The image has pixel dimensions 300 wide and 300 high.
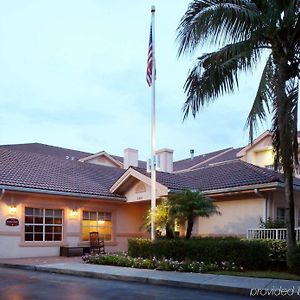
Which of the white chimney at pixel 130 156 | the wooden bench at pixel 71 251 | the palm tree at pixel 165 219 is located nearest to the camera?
the palm tree at pixel 165 219

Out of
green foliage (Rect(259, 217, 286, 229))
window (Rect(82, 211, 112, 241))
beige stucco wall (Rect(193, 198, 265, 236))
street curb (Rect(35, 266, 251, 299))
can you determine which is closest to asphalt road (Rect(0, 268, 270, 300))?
street curb (Rect(35, 266, 251, 299))

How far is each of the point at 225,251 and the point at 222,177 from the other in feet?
26.2

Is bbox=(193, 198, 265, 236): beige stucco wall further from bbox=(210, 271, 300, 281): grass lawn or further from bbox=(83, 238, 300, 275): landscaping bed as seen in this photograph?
bbox=(210, 271, 300, 281): grass lawn

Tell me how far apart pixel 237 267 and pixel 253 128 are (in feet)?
14.3

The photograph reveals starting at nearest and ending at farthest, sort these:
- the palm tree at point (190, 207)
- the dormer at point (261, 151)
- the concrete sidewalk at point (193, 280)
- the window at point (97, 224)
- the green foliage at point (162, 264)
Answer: the concrete sidewalk at point (193, 280)
the green foliage at point (162, 264)
the palm tree at point (190, 207)
the window at point (97, 224)
the dormer at point (261, 151)

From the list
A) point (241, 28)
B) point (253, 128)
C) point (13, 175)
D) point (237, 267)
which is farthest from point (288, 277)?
point (13, 175)

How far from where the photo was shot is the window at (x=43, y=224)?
21.5 m

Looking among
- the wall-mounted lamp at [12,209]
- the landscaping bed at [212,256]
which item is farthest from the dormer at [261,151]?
the wall-mounted lamp at [12,209]

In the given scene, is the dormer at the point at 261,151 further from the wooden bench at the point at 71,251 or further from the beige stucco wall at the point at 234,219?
the wooden bench at the point at 71,251

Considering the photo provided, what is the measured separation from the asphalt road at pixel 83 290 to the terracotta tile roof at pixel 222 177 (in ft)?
28.5

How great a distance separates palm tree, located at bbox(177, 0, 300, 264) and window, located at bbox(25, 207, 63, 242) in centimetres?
1073

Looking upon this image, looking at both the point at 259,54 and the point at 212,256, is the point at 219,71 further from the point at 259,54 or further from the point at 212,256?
the point at 212,256

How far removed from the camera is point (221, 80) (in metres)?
14.6

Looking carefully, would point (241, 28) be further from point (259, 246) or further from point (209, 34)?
point (259, 246)
